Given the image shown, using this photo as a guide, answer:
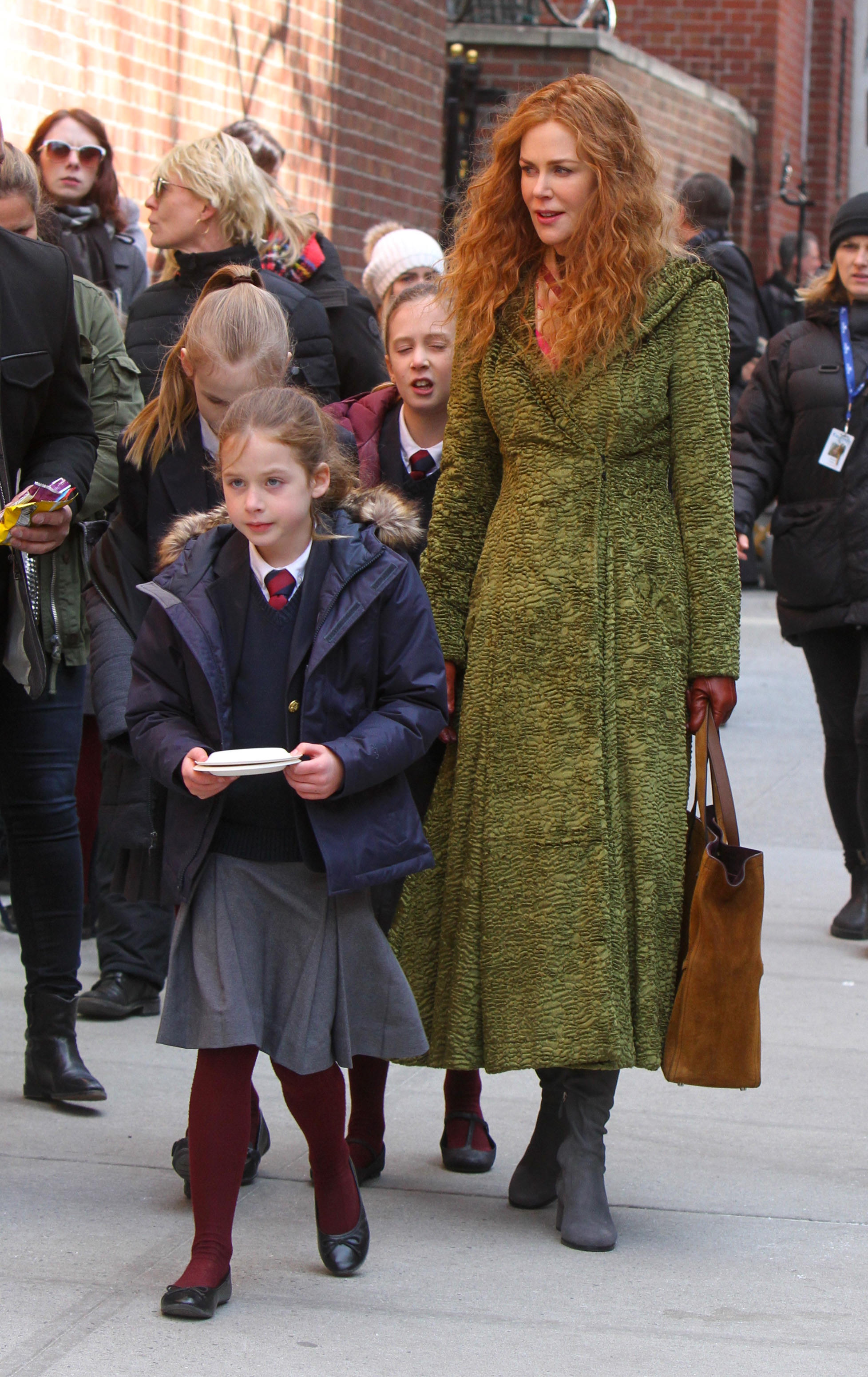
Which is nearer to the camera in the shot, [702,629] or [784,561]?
[702,629]

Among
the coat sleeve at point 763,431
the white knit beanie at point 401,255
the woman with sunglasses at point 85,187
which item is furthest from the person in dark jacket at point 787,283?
the woman with sunglasses at point 85,187

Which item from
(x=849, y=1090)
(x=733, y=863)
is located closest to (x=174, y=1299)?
(x=733, y=863)

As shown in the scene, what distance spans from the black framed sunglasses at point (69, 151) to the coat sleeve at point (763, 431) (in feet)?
7.32

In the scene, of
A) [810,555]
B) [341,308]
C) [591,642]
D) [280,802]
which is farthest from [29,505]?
[810,555]

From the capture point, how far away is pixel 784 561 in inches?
238

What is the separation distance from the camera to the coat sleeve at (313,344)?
465cm

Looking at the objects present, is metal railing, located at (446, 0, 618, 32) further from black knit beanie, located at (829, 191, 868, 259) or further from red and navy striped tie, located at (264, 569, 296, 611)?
red and navy striped tie, located at (264, 569, 296, 611)

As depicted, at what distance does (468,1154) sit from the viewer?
3930 mm

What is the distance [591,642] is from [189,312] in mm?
1831

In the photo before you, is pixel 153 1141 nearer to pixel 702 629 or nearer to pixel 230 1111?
pixel 230 1111

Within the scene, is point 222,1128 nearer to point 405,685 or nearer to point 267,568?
point 405,685

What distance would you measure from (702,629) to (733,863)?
0.44 metres

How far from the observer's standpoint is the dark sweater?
3.21 meters

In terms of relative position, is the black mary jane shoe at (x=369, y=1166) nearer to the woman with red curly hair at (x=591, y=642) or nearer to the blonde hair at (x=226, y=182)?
the woman with red curly hair at (x=591, y=642)
